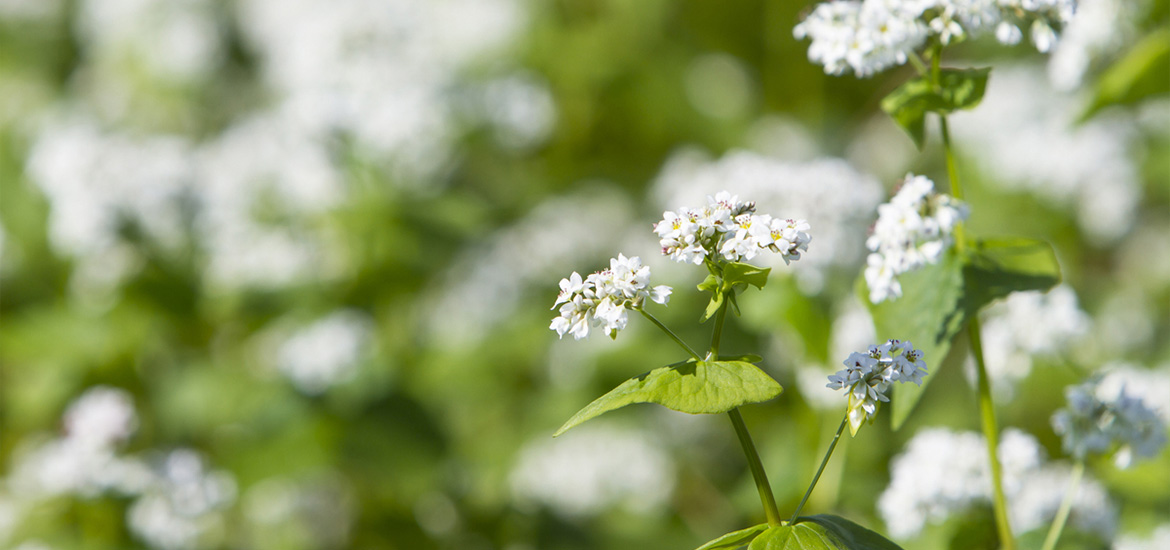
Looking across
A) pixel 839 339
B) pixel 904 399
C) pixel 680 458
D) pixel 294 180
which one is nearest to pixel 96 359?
pixel 294 180

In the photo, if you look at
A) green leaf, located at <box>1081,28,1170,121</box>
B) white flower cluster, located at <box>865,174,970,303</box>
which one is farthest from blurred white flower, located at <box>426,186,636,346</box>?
white flower cluster, located at <box>865,174,970,303</box>

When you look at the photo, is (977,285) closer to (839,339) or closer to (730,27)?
(839,339)

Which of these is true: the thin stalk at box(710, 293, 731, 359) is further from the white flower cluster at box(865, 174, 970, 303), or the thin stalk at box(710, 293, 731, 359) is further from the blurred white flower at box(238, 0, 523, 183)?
the blurred white flower at box(238, 0, 523, 183)

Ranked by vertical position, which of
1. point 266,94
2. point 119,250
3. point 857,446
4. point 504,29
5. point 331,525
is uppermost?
point 266,94

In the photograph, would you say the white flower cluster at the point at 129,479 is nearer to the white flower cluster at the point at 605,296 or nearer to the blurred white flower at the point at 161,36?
the white flower cluster at the point at 605,296

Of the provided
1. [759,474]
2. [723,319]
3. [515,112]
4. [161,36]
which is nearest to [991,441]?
[759,474]
